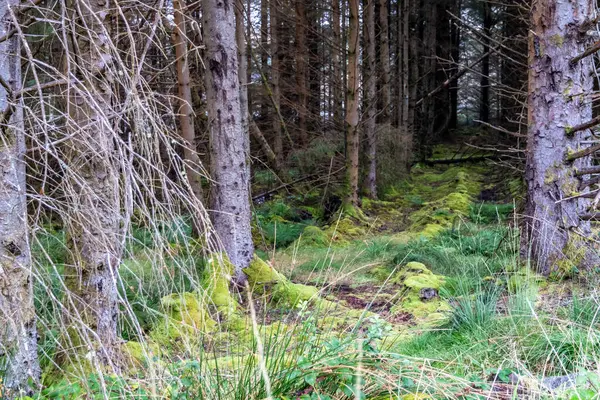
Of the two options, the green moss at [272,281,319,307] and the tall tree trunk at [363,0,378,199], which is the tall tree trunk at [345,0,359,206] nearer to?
the tall tree trunk at [363,0,378,199]

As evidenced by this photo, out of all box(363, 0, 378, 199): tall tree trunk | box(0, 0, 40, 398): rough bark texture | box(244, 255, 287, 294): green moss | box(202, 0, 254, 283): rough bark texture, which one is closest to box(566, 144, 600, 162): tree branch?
box(244, 255, 287, 294): green moss

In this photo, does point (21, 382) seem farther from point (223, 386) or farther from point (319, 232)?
point (319, 232)

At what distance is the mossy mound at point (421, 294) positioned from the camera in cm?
423

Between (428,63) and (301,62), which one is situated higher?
(428,63)

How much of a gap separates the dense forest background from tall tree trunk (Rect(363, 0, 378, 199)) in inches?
2.7

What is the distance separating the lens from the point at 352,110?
33.3 ft

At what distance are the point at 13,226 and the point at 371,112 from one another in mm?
10316

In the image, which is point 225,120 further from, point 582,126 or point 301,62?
point 301,62

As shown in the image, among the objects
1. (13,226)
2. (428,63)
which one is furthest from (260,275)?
(428,63)

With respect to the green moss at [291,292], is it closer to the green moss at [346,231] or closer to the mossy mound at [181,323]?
the mossy mound at [181,323]

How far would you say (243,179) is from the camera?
5457 mm

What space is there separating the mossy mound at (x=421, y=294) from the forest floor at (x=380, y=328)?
0.06 feet

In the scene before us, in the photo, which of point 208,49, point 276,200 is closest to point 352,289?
point 208,49

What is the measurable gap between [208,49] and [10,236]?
11.5 feet
